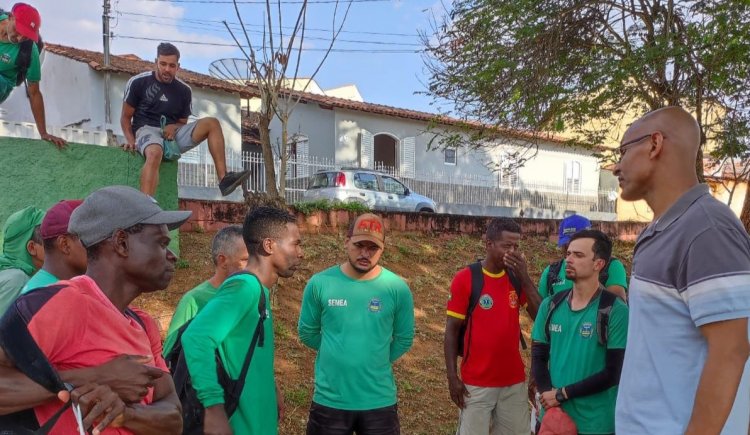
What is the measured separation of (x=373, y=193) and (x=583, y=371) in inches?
575

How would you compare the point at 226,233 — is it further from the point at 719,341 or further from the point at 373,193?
the point at 373,193

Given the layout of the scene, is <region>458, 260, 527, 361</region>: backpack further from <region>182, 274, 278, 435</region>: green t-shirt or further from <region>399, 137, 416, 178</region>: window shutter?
<region>399, 137, 416, 178</region>: window shutter

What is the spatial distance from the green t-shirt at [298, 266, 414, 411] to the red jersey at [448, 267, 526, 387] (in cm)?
49

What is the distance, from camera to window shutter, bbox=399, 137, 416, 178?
80.7 ft

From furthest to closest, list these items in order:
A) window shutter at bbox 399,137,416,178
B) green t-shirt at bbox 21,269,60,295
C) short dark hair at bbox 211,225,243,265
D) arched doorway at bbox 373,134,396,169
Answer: arched doorway at bbox 373,134,396,169 < window shutter at bbox 399,137,416,178 < short dark hair at bbox 211,225,243,265 < green t-shirt at bbox 21,269,60,295

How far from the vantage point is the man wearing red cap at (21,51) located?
17.7 feet

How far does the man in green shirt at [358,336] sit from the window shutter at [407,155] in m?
20.6

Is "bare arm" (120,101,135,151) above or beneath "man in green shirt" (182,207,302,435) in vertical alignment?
above

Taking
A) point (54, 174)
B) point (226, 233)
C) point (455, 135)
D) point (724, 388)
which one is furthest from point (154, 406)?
point (455, 135)

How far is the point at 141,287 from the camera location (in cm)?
211

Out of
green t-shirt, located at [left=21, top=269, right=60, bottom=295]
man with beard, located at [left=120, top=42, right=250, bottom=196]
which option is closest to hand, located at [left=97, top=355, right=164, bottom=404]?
green t-shirt, located at [left=21, top=269, right=60, bottom=295]

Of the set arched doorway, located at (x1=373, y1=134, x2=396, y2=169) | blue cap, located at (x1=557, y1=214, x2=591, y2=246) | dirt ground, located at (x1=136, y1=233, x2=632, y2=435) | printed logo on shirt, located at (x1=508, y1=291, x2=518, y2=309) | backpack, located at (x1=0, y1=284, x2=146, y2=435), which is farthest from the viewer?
arched doorway, located at (x1=373, y1=134, x2=396, y2=169)

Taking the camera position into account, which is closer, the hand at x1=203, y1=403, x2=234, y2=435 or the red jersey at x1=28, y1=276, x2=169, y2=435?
the red jersey at x1=28, y1=276, x2=169, y2=435

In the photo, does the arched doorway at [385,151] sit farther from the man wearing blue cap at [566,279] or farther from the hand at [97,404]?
the hand at [97,404]
